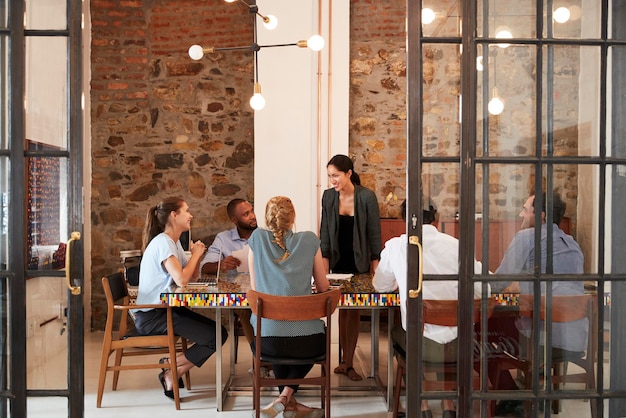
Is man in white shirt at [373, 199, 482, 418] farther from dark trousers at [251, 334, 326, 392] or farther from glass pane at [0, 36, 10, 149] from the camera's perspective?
glass pane at [0, 36, 10, 149]

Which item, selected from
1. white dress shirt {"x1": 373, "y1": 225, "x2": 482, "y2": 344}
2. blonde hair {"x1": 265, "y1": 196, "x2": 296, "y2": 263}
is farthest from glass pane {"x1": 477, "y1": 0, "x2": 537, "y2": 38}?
blonde hair {"x1": 265, "y1": 196, "x2": 296, "y2": 263}

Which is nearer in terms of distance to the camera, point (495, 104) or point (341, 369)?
point (495, 104)

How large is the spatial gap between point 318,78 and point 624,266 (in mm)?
4148

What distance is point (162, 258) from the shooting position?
4.80 metres

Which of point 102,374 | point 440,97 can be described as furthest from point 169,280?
point 440,97

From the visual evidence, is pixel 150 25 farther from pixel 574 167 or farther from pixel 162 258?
pixel 574 167

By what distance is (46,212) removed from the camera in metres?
3.30

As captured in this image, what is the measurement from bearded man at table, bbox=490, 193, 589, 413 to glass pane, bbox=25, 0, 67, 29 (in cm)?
236

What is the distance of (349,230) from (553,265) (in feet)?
7.69

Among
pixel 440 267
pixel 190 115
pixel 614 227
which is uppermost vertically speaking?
pixel 190 115

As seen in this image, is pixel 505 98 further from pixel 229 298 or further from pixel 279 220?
pixel 229 298

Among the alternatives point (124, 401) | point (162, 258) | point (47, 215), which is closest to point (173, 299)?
point (162, 258)

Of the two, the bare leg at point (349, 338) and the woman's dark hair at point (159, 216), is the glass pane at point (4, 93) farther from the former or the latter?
the bare leg at point (349, 338)

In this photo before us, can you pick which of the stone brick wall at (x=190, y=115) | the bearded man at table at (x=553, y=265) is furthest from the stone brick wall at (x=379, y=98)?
the bearded man at table at (x=553, y=265)
